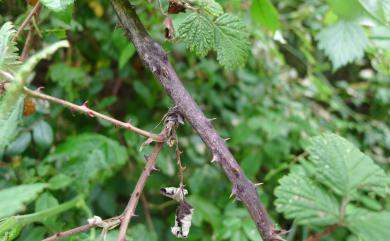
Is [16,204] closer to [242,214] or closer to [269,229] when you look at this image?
[269,229]

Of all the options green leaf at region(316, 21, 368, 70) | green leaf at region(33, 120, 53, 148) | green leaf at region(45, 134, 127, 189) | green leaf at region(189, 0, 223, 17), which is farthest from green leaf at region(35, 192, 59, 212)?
green leaf at region(316, 21, 368, 70)

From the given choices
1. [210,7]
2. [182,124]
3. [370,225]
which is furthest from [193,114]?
[370,225]

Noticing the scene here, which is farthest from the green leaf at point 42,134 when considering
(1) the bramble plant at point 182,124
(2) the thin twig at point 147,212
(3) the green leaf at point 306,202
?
(3) the green leaf at point 306,202

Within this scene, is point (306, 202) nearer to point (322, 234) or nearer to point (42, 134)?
point (322, 234)

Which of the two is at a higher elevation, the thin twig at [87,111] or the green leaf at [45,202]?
the thin twig at [87,111]

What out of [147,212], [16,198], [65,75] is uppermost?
[16,198]

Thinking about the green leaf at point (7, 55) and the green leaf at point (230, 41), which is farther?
the green leaf at point (230, 41)

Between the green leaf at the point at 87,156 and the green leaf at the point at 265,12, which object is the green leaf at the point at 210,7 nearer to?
the green leaf at the point at 265,12
